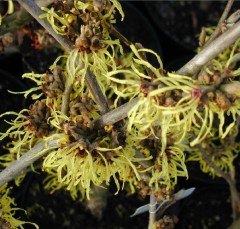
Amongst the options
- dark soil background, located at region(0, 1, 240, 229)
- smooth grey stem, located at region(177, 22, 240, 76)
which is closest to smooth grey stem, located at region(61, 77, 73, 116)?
smooth grey stem, located at region(177, 22, 240, 76)

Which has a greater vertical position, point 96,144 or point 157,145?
point 96,144

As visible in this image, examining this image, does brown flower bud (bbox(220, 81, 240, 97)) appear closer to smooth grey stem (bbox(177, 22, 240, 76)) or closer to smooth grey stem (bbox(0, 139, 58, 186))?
smooth grey stem (bbox(177, 22, 240, 76))

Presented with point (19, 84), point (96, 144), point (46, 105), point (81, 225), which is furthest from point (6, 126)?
point (96, 144)

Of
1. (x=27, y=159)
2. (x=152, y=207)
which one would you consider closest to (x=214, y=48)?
(x=27, y=159)

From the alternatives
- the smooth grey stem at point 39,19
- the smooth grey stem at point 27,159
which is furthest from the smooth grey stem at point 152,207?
the smooth grey stem at point 39,19

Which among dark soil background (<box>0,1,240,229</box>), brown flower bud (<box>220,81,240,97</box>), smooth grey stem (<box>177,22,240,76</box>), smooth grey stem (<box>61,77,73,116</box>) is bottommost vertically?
dark soil background (<box>0,1,240,229</box>)

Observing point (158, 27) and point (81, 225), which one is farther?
point (158, 27)

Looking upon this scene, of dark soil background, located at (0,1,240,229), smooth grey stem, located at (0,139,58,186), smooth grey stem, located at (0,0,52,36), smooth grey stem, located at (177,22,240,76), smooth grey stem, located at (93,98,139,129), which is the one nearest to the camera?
smooth grey stem, located at (177,22,240,76)

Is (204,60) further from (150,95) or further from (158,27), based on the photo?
(158,27)
